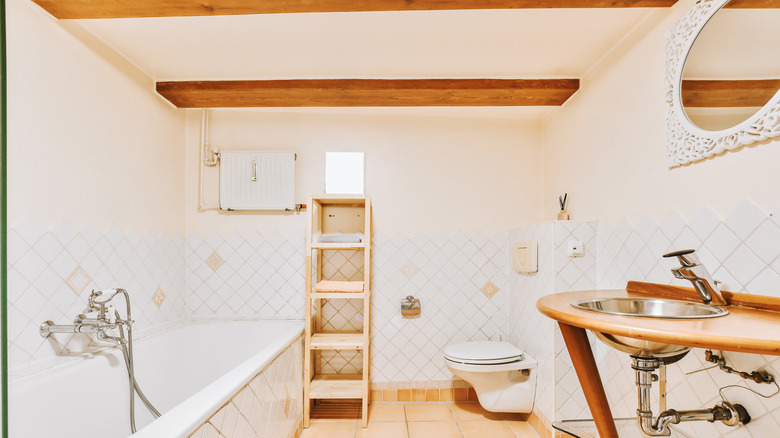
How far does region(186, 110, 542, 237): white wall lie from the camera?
8.82 feet

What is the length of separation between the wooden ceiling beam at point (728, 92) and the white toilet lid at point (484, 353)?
1.48m

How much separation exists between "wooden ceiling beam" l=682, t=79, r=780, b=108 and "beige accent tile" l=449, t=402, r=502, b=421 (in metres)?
2.00

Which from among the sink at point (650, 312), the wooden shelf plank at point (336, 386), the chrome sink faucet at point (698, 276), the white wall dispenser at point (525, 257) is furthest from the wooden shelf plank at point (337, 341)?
the chrome sink faucet at point (698, 276)

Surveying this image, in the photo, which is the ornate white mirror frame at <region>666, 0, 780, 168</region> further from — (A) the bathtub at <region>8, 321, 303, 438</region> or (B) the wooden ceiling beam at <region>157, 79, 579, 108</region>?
(A) the bathtub at <region>8, 321, 303, 438</region>

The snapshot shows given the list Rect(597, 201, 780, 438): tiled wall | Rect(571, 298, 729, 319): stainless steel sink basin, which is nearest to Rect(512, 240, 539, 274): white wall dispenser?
Rect(597, 201, 780, 438): tiled wall

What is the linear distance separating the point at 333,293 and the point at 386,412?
88 cm

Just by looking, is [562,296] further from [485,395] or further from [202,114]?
[202,114]

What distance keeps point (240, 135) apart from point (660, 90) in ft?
8.00

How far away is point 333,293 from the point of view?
2.27m

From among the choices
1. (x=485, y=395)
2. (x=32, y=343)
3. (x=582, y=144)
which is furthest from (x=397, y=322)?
(x=32, y=343)

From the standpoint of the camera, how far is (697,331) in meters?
0.83

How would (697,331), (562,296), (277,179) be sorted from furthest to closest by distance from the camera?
(277,179), (562,296), (697,331)

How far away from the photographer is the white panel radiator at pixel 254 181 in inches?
104

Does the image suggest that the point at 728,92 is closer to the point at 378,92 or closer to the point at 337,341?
the point at 378,92
